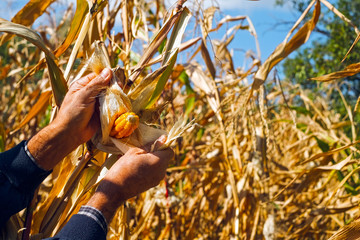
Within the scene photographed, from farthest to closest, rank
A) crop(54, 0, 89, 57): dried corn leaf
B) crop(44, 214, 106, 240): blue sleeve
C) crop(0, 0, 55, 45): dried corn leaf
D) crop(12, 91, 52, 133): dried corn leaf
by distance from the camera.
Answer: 1. crop(12, 91, 52, 133): dried corn leaf
2. crop(0, 0, 55, 45): dried corn leaf
3. crop(54, 0, 89, 57): dried corn leaf
4. crop(44, 214, 106, 240): blue sleeve

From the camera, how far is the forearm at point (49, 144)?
3.05ft

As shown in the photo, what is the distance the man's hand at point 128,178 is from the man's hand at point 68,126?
13 centimetres

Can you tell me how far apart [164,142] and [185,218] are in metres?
1.44

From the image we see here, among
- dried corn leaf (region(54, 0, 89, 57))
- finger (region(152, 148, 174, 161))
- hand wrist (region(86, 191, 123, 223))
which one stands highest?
dried corn leaf (region(54, 0, 89, 57))

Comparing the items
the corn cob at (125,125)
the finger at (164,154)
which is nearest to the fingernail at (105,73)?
the corn cob at (125,125)

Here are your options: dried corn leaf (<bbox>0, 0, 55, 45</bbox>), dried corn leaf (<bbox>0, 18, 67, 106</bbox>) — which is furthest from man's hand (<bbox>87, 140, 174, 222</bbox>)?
dried corn leaf (<bbox>0, 0, 55, 45</bbox>)

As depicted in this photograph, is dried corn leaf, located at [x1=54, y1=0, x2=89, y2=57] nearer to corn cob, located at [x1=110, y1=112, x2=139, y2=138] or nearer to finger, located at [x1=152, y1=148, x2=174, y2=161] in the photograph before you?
corn cob, located at [x1=110, y1=112, x2=139, y2=138]

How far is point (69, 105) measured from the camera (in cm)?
93

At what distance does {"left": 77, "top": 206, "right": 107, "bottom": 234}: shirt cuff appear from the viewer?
81 centimetres

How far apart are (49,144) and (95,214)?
0.22 meters

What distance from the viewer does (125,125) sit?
0.95 metres

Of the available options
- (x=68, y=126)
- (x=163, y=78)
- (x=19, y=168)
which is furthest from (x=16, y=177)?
(x=163, y=78)

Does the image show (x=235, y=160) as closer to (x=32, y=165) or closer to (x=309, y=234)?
(x=309, y=234)

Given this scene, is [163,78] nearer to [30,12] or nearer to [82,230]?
[82,230]
